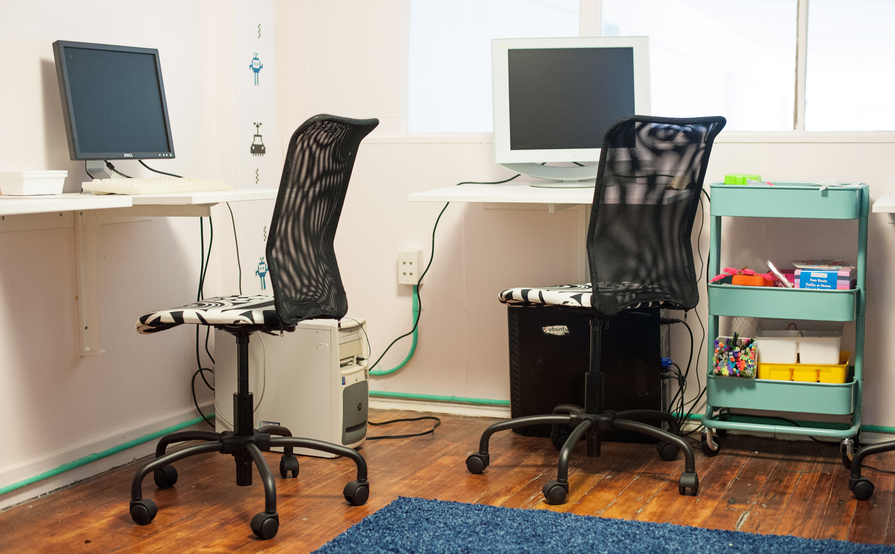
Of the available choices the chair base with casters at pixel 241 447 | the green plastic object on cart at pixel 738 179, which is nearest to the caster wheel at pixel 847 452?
the green plastic object on cart at pixel 738 179

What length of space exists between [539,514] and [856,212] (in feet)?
4.13

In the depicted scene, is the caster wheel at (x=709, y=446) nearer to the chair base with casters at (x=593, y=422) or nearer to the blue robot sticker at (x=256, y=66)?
the chair base with casters at (x=593, y=422)

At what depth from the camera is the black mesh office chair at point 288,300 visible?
221 centimetres

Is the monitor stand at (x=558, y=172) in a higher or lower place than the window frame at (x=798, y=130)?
lower

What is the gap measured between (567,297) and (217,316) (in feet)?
3.05

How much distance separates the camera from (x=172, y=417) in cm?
300

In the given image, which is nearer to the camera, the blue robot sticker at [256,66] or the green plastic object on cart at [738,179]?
the green plastic object on cart at [738,179]

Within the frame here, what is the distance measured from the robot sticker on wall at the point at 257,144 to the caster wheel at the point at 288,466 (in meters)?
1.20

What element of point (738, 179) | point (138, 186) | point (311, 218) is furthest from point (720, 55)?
point (138, 186)

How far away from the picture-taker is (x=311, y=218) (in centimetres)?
235

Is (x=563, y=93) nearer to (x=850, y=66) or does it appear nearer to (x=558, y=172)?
(x=558, y=172)

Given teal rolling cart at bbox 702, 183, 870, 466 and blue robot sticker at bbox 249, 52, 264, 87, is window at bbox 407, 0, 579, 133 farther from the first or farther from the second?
teal rolling cart at bbox 702, 183, 870, 466

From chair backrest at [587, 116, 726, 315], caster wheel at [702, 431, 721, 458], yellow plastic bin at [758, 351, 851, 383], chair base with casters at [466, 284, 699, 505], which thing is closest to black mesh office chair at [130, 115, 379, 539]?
chair base with casters at [466, 284, 699, 505]

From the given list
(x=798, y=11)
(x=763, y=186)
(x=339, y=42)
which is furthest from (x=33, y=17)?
(x=798, y=11)
